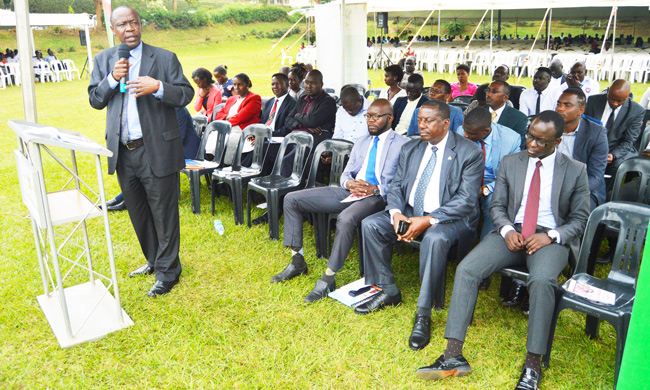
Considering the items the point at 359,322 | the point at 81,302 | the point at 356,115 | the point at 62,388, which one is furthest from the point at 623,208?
the point at 81,302

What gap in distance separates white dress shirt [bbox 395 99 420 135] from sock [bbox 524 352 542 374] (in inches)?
153

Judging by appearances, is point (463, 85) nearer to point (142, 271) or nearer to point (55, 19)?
point (142, 271)

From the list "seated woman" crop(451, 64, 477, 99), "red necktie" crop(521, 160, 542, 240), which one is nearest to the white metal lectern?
"red necktie" crop(521, 160, 542, 240)

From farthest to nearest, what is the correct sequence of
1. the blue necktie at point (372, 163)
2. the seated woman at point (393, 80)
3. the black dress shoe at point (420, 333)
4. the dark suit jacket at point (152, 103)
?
the seated woman at point (393, 80) < the blue necktie at point (372, 163) < the dark suit jacket at point (152, 103) < the black dress shoe at point (420, 333)

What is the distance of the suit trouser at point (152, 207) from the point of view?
3631mm

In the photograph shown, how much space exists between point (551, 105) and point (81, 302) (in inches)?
247

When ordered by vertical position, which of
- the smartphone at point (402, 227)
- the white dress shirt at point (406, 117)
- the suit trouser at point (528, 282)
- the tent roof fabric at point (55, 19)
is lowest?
the suit trouser at point (528, 282)

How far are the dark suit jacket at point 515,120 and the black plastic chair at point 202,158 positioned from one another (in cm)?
316

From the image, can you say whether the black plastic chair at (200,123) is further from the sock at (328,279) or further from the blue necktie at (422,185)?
the blue necktie at (422,185)

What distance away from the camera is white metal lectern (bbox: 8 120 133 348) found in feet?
9.55

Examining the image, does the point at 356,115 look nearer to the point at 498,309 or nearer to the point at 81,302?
the point at 498,309

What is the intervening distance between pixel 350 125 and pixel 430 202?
6.61ft

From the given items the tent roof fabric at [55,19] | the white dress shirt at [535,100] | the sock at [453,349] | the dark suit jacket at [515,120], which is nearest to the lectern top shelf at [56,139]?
the sock at [453,349]

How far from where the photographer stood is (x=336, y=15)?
10.5 m
